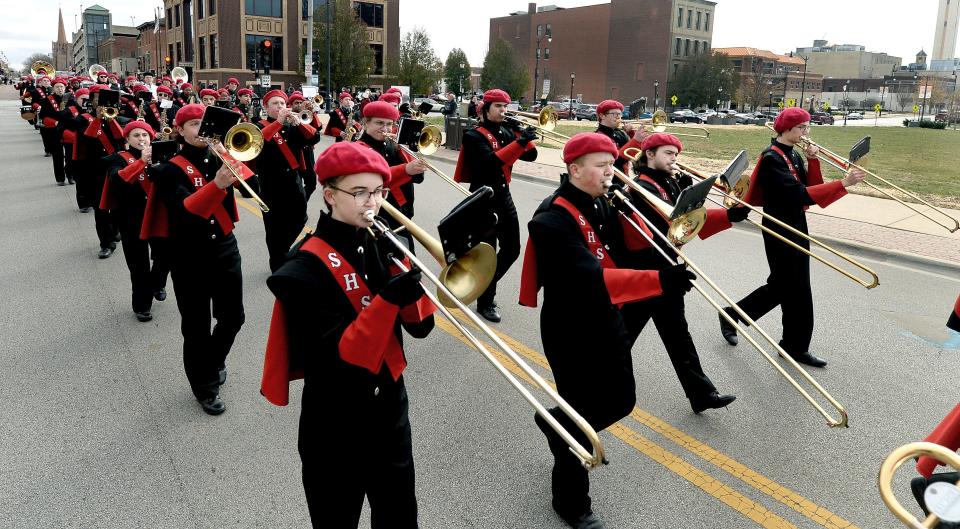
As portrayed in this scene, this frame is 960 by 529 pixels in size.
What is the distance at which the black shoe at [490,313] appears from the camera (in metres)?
7.21

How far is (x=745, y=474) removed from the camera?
14.4 ft

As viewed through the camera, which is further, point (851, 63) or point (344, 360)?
point (851, 63)

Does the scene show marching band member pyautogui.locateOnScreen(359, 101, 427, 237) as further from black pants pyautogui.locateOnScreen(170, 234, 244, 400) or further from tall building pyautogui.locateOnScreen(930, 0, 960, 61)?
tall building pyautogui.locateOnScreen(930, 0, 960, 61)

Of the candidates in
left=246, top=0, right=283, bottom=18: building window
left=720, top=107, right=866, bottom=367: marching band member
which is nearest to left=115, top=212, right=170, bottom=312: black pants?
left=720, top=107, right=866, bottom=367: marching band member

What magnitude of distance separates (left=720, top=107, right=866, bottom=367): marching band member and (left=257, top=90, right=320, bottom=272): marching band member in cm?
510


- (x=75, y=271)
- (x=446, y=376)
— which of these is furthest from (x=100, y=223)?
(x=446, y=376)

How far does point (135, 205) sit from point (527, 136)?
4134 millimetres

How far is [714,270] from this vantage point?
29.7 feet

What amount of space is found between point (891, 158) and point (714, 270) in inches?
849

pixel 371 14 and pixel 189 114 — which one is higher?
pixel 371 14

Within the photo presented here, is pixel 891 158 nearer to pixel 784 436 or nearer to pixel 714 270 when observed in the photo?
pixel 714 270

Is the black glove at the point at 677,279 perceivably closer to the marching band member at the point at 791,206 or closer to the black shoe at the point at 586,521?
the black shoe at the point at 586,521

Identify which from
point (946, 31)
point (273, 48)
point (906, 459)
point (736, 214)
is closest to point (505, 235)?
point (736, 214)

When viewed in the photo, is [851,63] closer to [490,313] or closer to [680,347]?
[490,313]
